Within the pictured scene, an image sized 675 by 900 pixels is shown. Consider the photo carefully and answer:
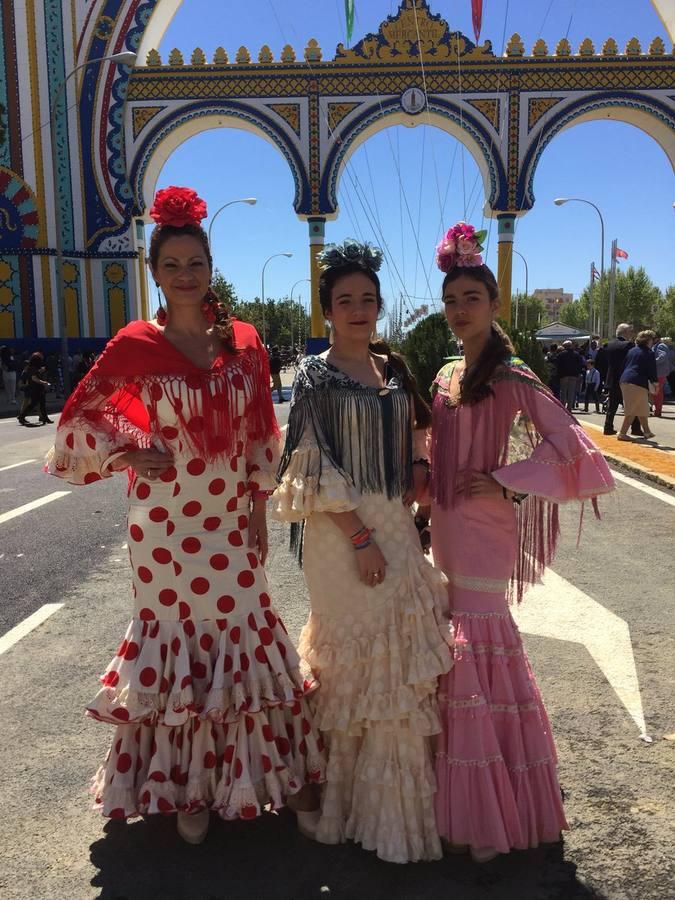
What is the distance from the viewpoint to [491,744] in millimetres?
2207

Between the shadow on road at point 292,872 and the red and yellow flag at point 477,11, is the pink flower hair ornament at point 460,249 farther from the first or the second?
the red and yellow flag at point 477,11

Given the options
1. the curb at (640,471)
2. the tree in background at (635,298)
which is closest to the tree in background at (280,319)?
the tree in background at (635,298)

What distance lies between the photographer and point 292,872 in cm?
221

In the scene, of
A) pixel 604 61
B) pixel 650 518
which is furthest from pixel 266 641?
pixel 604 61

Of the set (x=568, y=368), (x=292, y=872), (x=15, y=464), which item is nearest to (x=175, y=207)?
(x=292, y=872)

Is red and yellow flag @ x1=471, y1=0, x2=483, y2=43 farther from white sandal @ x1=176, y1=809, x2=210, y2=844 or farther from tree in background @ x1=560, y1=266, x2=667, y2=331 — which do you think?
tree in background @ x1=560, y1=266, x2=667, y2=331

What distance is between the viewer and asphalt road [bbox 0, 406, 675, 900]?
2158 millimetres

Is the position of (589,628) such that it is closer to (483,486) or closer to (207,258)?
(483,486)

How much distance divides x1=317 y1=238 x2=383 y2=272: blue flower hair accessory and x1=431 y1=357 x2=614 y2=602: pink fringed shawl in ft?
1.53

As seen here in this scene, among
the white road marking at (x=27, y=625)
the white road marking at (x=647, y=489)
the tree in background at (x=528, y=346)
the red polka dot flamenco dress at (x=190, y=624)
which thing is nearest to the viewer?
the red polka dot flamenco dress at (x=190, y=624)

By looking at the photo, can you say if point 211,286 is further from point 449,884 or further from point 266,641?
point 449,884

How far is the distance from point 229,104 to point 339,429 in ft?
67.1

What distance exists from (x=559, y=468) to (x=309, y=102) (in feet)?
67.3

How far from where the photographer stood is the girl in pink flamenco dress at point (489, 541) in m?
2.21
